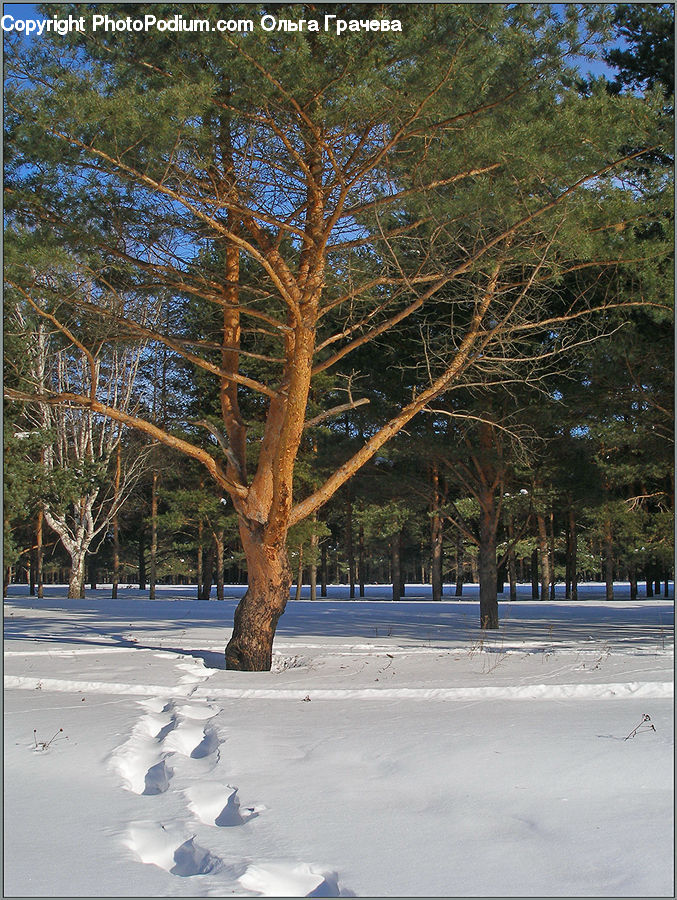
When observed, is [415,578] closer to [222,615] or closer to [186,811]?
[222,615]

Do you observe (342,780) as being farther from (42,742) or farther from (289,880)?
(42,742)

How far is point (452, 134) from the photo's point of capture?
8.88 m

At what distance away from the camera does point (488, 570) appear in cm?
1702

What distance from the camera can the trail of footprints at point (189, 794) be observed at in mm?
3088

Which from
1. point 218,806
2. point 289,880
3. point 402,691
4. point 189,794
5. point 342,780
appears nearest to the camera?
point 289,880

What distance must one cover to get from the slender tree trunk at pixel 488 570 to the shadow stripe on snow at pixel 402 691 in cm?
969

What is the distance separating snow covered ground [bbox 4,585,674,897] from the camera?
3105 millimetres

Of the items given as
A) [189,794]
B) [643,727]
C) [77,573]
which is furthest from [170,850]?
[77,573]

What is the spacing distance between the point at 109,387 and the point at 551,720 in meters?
23.8

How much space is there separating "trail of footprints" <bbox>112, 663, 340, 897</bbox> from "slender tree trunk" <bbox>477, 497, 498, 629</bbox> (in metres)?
11.0

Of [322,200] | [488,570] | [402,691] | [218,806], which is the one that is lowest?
[402,691]

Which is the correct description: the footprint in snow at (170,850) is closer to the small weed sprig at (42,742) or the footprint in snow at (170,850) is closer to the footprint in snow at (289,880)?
the footprint in snow at (289,880)

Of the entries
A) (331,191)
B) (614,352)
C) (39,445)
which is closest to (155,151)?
(331,191)

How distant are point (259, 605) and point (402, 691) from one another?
10.1 feet
